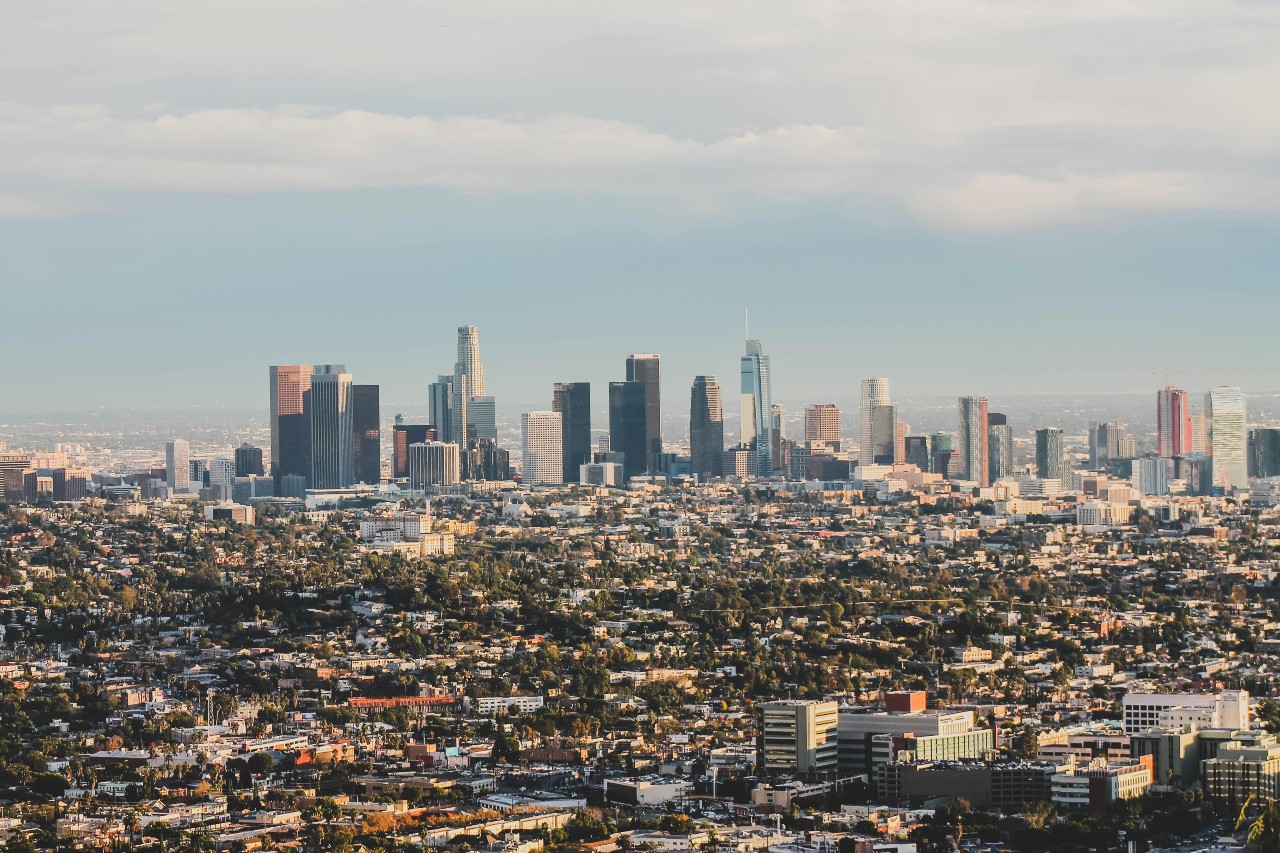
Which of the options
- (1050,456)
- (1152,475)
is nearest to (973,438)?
(1050,456)

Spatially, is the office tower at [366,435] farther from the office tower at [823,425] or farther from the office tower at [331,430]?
the office tower at [823,425]

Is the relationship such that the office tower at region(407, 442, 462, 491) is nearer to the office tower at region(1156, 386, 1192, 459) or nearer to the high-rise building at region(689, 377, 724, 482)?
the high-rise building at region(689, 377, 724, 482)

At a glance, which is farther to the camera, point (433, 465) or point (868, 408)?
point (868, 408)

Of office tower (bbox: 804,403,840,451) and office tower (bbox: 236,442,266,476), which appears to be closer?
office tower (bbox: 236,442,266,476)

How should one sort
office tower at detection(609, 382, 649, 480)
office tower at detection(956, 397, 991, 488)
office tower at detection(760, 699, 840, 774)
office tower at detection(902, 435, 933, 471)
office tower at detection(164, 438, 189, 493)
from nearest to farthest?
office tower at detection(760, 699, 840, 774) < office tower at detection(164, 438, 189, 493) < office tower at detection(956, 397, 991, 488) < office tower at detection(609, 382, 649, 480) < office tower at detection(902, 435, 933, 471)

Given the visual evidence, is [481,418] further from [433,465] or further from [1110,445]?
[1110,445]

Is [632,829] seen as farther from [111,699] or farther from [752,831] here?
[111,699]

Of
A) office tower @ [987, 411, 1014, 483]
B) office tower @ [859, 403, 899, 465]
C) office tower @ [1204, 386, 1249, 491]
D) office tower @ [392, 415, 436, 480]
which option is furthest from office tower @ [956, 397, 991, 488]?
office tower @ [392, 415, 436, 480]
